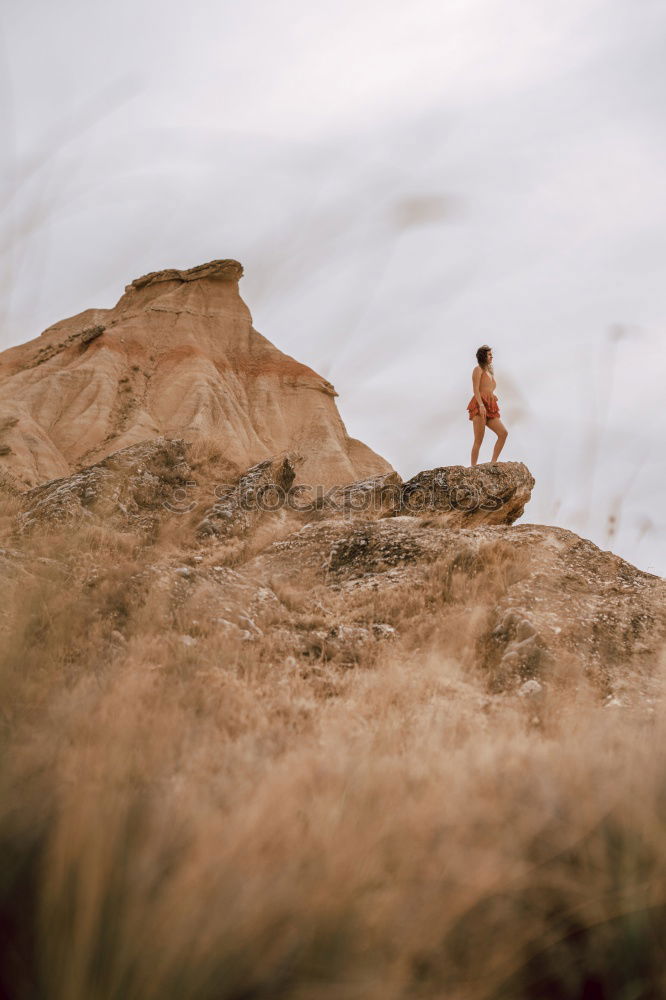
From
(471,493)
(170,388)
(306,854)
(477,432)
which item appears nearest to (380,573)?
(471,493)

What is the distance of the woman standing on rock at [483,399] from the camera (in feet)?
30.5

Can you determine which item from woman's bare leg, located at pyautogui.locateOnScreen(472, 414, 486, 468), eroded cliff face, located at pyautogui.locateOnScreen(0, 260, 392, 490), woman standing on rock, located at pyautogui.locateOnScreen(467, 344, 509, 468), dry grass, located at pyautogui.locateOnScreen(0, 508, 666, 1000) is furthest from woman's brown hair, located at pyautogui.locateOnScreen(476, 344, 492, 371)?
eroded cliff face, located at pyautogui.locateOnScreen(0, 260, 392, 490)

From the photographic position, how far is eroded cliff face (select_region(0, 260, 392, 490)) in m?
28.8

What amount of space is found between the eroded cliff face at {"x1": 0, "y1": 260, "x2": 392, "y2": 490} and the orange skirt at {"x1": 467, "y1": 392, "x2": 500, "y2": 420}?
19.2m

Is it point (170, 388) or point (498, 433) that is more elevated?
point (170, 388)

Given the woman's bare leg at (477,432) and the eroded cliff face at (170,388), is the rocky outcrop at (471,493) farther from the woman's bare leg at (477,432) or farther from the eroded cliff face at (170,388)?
the eroded cliff face at (170,388)

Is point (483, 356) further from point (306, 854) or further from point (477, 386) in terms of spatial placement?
point (306, 854)

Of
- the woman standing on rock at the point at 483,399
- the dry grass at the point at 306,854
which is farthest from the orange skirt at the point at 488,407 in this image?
the dry grass at the point at 306,854

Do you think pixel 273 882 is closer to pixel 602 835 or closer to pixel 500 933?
pixel 500 933

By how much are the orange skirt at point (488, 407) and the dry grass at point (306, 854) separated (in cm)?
715

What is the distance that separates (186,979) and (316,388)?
125ft

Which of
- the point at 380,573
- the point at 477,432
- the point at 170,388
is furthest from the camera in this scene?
the point at 170,388

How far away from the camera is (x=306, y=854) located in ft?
4.72

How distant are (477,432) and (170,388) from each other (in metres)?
26.5
